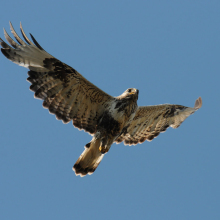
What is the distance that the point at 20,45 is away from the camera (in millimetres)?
9586

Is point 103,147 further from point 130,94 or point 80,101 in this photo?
point 130,94

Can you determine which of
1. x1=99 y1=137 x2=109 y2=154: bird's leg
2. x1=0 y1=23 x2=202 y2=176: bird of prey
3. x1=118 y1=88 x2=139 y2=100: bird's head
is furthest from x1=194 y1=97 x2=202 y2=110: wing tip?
Result: x1=99 y1=137 x2=109 y2=154: bird's leg

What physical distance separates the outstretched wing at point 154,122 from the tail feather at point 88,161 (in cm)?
94

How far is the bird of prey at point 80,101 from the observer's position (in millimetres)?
9641

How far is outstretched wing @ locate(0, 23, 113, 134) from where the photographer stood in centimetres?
959

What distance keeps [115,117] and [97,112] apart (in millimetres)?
533

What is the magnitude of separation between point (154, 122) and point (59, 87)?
8.72 feet

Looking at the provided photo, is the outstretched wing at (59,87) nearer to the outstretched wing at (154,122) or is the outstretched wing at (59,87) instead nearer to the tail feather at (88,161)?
the tail feather at (88,161)

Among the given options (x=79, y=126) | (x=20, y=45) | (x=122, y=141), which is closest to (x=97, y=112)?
(x=79, y=126)

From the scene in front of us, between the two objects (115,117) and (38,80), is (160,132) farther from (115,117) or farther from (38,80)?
(38,80)

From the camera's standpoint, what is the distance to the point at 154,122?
1151 cm

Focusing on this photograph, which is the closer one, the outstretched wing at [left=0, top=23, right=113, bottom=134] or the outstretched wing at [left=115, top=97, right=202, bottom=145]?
the outstretched wing at [left=0, top=23, right=113, bottom=134]

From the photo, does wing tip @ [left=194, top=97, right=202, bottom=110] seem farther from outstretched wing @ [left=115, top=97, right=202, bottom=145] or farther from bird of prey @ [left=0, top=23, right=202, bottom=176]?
bird of prey @ [left=0, top=23, right=202, bottom=176]

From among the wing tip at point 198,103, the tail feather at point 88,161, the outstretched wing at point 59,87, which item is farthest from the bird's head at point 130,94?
the wing tip at point 198,103
